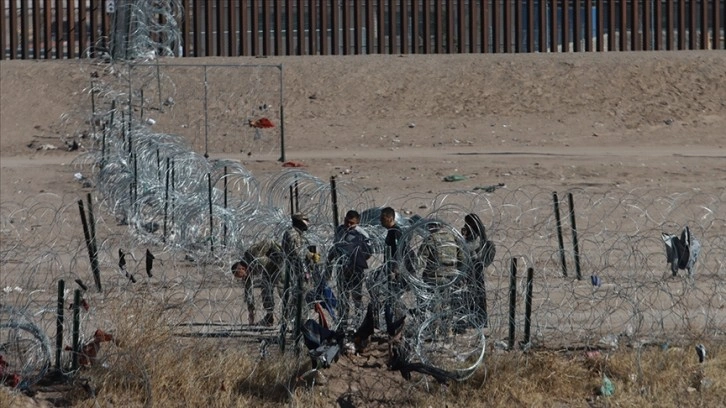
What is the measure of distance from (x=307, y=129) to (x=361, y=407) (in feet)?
51.1

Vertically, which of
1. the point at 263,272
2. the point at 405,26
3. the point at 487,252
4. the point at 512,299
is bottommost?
the point at 512,299

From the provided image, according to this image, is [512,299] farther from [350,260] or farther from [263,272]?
[263,272]

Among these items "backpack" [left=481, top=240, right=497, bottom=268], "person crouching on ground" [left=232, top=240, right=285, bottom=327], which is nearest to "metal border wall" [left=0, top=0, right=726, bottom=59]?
"person crouching on ground" [left=232, top=240, right=285, bottom=327]

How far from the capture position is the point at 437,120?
25969mm

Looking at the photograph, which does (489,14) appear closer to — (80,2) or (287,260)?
(80,2)

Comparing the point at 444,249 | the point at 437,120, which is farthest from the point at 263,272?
the point at 437,120

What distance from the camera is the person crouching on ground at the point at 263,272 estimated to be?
10797 mm

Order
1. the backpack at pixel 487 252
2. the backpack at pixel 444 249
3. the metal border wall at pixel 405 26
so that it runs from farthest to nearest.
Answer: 1. the metal border wall at pixel 405 26
2. the backpack at pixel 487 252
3. the backpack at pixel 444 249

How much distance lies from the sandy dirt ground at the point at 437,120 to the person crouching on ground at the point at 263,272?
26.2ft

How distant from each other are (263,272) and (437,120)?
15220 mm

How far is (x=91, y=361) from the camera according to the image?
1048 centimetres

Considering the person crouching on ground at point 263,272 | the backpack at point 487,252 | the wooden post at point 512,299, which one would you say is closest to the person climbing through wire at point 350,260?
the person crouching on ground at point 263,272

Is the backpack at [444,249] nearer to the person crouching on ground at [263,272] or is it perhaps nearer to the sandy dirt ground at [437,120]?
the person crouching on ground at [263,272]

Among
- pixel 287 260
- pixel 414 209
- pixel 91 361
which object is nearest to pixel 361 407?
pixel 287 260
